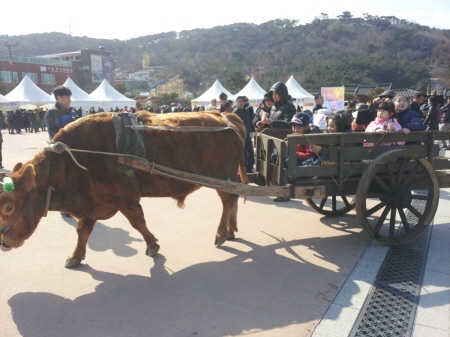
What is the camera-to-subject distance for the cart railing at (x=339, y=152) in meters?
4.25

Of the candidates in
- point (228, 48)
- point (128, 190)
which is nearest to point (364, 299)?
point (128, 190)

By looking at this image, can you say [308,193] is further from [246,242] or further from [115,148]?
[115,148]

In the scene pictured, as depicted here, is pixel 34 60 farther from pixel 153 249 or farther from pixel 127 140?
pixel 153 249

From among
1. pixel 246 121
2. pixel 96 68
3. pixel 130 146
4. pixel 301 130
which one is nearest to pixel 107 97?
pixel 246 121

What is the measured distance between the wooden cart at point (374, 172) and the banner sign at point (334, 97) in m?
12.0

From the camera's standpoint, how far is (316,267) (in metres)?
4.07

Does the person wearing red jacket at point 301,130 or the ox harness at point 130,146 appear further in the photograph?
the person wearing red jacket at point 301,130

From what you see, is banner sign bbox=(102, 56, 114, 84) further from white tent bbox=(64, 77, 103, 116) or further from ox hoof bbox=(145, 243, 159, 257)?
ox hoof bbox=(145, 243, 159, 257)

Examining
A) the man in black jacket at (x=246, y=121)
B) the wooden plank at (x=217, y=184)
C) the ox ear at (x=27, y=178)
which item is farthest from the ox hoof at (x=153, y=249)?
the man in black jacket at (x=246, y=121)

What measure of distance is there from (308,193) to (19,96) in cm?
2760

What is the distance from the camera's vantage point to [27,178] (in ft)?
11.7

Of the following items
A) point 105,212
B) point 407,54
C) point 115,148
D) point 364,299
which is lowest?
point 364,299

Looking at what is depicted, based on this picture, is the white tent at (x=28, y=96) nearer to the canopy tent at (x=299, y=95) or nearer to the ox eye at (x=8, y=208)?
the canopy tent at (x=299, y=95)

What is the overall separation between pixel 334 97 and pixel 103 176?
49.0ft
